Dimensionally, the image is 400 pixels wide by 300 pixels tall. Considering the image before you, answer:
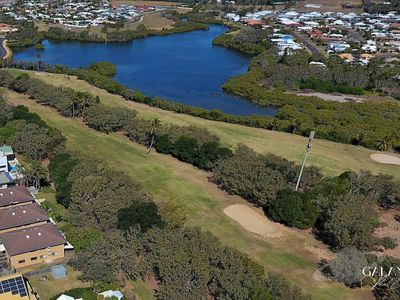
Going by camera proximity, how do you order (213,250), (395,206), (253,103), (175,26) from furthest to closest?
(175,26)
(253,103)
(395,206)
(213,250)

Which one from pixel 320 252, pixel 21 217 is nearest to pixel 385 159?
pixel 320 252

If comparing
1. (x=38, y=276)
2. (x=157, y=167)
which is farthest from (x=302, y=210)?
(x=38, y=276)

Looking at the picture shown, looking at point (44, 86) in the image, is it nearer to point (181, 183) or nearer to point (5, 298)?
point (181, 183)

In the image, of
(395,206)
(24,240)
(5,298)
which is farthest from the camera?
(395,206)

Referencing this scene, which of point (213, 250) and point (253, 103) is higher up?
point (213, 250)

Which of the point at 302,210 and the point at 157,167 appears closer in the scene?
the point at 302,210

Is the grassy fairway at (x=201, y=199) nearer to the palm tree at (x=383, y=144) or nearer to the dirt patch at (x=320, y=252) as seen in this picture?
the dirt patch at (x=320, y=252)

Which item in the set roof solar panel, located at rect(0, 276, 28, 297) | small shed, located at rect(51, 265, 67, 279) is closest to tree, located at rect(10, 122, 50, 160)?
small shed, located at rect(51, 265, 67, 279)

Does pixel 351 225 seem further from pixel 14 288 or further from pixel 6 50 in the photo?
pixel 6 50
